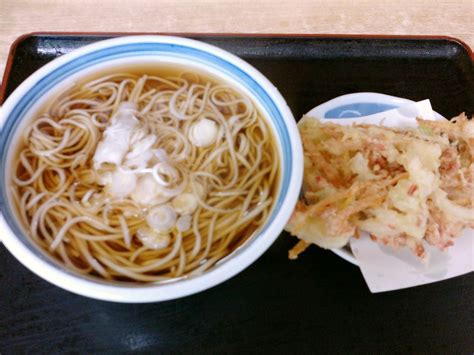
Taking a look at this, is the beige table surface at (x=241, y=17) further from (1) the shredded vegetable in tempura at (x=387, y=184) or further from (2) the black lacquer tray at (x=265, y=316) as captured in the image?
(2) the black lacquer tray at (x=265, y=316)

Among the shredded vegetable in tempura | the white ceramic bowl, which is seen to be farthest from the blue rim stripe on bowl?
the shredded vegetable in tempura

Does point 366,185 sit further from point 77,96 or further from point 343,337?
point 77,96

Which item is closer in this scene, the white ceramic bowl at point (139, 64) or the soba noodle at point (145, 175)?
the white ceramic bowl at point (139, 64)

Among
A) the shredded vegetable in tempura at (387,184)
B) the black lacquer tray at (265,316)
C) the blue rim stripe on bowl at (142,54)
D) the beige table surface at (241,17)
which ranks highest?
the blue rim stripe on bowl at (142,54)

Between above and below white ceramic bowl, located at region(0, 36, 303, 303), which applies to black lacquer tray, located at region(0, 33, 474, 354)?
below

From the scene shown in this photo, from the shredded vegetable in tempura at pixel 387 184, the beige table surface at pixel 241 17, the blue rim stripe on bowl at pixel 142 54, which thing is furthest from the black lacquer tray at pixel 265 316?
the beige table surface at pixel 241 17

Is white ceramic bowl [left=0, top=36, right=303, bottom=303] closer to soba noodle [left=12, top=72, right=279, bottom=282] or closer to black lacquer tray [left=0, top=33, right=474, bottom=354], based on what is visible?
soba noodle [left=12, top=72, right=279, bottom=282]

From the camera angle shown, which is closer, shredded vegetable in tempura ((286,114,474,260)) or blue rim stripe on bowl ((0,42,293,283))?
blue rim stripe on bowl ((0,42,293,283))

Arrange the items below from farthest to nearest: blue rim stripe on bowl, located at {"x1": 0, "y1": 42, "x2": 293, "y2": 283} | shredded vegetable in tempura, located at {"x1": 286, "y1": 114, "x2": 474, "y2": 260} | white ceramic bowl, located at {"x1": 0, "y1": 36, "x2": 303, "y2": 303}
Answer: shredded vegetable in tempura, located at {"x1": 286, "y1": 114, "x2": 474, "y2": 260}, blue rim stripe on bowl, located at {"x1": 0, "y1": 42, "x2": 293, "y2": 283}, white ceramic bowl, located at {"x1": 0, "y1": 36, "x2": 303, "y2": 303}
